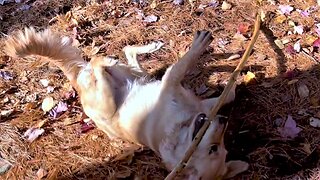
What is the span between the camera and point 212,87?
4055 mm

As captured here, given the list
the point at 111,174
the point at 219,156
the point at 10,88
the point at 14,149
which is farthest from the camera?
the point at 10,88

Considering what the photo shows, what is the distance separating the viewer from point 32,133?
156 inches

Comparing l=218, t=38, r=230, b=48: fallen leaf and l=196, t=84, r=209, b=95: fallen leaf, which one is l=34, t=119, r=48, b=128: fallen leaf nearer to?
l=196, t=84, r=209, b=95: fallen leaf

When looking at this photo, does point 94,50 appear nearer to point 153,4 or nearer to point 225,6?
point 153,4

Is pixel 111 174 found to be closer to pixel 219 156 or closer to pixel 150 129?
pixel 150 129

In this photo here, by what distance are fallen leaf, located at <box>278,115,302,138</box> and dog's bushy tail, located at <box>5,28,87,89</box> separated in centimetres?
151

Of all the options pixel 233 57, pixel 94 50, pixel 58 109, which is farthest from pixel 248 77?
pixel 58 109

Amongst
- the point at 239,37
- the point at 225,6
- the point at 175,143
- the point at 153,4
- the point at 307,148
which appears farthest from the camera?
the point at 153,4

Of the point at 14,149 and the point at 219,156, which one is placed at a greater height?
the point at 219,156

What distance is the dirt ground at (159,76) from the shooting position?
3607 mm

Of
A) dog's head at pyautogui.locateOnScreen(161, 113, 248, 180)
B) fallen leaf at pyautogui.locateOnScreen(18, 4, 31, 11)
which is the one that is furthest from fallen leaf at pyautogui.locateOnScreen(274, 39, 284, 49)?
fallen leaf at pyautogui.locateOnScreen(18, 4, 31, 11)

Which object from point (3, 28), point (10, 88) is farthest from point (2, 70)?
point (3, 28)

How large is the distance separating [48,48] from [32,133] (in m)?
0.65

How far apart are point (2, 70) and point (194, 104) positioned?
1.87m
